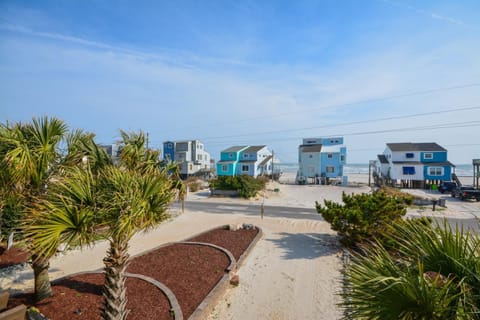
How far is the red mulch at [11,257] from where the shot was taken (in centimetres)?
815

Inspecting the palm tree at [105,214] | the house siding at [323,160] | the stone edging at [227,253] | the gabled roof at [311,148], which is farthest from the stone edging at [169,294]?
the gabled roof at [311,148]

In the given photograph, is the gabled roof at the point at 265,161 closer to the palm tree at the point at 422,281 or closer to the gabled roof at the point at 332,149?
the gabled roof at the point at 332,149

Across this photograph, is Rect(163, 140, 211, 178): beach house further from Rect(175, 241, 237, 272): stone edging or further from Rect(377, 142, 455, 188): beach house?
Rect(175, 241, 237, 272): stone edging

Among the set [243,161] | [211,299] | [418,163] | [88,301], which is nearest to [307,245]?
[211,299]

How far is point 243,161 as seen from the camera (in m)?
44.1

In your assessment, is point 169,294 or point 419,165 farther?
point 419,165

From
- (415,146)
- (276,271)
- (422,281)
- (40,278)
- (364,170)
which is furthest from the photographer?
(364,170)

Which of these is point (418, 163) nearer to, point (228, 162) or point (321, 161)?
point (321, 161)

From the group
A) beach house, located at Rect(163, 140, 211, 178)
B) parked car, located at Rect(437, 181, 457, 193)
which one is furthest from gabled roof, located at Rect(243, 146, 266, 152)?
parked car, located at Rect(437, 181, 457, 193)

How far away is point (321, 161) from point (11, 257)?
40.9 m

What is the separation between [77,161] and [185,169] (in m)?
41.8

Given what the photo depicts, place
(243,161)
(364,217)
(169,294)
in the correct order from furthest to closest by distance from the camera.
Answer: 1. (243,161)
2. (364,217)
3. (169,294)

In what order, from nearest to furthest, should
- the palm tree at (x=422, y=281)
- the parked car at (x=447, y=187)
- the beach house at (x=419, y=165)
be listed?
1. the palm tree at (x=422, y=281)
2. the parked car at (x=447, y=187)
3. the beach house at (x=419, y=165)

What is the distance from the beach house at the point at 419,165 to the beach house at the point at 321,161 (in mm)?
7535
